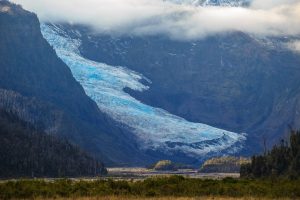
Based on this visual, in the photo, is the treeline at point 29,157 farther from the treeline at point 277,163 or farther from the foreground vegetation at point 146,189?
the foreground vegetation at point 146,189

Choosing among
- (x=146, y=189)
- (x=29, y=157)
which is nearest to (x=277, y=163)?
(x=29, y=157)

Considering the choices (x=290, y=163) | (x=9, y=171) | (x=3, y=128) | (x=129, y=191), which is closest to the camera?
(x=129, y=191)

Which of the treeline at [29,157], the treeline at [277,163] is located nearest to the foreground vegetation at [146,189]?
the treeline at [277,163]

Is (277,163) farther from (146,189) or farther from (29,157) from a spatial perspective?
(146,189)

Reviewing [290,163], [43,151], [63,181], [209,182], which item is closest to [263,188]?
[209,182]

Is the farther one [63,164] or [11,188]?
[63,164]

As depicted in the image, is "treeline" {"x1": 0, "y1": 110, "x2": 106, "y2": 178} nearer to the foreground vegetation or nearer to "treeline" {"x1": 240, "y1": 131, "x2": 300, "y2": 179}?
"treeline" {"x1": 240, "y1": 131, "x2": 300, "y2": 179}

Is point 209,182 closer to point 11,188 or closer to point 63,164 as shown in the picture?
point 11,188
